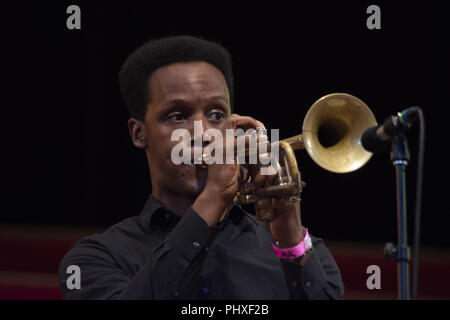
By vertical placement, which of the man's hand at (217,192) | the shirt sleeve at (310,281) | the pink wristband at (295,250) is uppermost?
the man's hand at (217,192)

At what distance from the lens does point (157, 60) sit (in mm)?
2227

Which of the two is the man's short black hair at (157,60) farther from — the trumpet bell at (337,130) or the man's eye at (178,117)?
the trumpet bell at (337,130)

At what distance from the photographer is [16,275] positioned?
11.6ft

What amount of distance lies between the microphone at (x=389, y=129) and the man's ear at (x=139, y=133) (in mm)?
935

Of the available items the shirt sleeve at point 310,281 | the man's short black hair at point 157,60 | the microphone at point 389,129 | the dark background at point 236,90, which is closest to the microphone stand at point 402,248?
the microphone at point 389,129

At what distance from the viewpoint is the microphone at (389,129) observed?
5.02ft

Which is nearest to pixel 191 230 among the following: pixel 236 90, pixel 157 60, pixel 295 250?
pixel 295 250

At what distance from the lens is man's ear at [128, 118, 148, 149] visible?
2.25 metres

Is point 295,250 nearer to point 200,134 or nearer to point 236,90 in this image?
point 200,134

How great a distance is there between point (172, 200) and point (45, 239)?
179 centimetres

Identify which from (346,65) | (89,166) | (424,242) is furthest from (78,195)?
(424,242)

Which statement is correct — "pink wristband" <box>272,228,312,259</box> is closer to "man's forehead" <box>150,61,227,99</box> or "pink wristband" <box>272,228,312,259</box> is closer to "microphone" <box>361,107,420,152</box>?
"microphone" <box>361,107,420,152</box>

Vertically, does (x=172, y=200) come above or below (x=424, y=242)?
above
